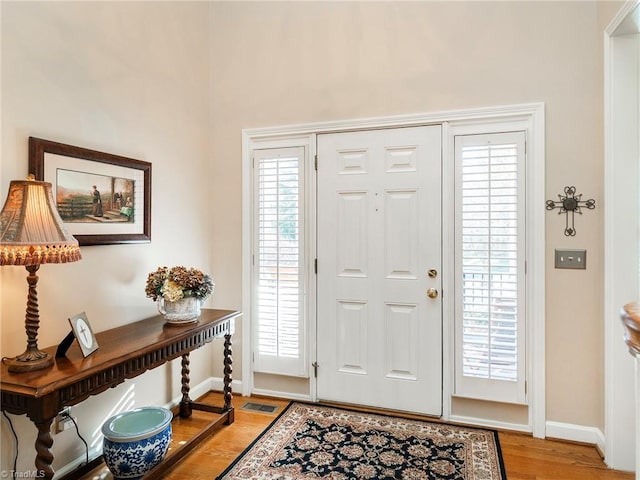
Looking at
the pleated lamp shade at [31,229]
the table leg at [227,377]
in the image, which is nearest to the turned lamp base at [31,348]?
the pleated lamp shade at [31,229]

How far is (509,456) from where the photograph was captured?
2.32 meters

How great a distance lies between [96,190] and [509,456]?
282cm

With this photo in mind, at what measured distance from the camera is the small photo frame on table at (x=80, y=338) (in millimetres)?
1717

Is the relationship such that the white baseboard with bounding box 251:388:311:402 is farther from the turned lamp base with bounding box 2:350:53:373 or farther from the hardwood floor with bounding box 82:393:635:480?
the turned lamp base with bounding box 2:350:53:373

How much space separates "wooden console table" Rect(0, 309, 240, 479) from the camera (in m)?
1.49

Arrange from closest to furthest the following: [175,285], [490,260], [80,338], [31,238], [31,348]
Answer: [31,238], [31,348], [80,338], [175,285], [490,260]

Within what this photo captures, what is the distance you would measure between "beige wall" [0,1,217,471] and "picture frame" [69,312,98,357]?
32 cm

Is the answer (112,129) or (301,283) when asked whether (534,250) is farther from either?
(112,129)

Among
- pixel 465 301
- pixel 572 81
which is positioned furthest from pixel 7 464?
pixel 572 81

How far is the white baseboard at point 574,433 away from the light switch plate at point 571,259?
99cm

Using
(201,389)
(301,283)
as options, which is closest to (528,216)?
(301,283)

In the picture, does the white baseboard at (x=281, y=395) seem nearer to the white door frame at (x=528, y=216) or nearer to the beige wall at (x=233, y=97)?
the white door frame at (x=528, y=216)

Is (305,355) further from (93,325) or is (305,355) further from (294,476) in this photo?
(93,325)

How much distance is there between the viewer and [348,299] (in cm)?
292
